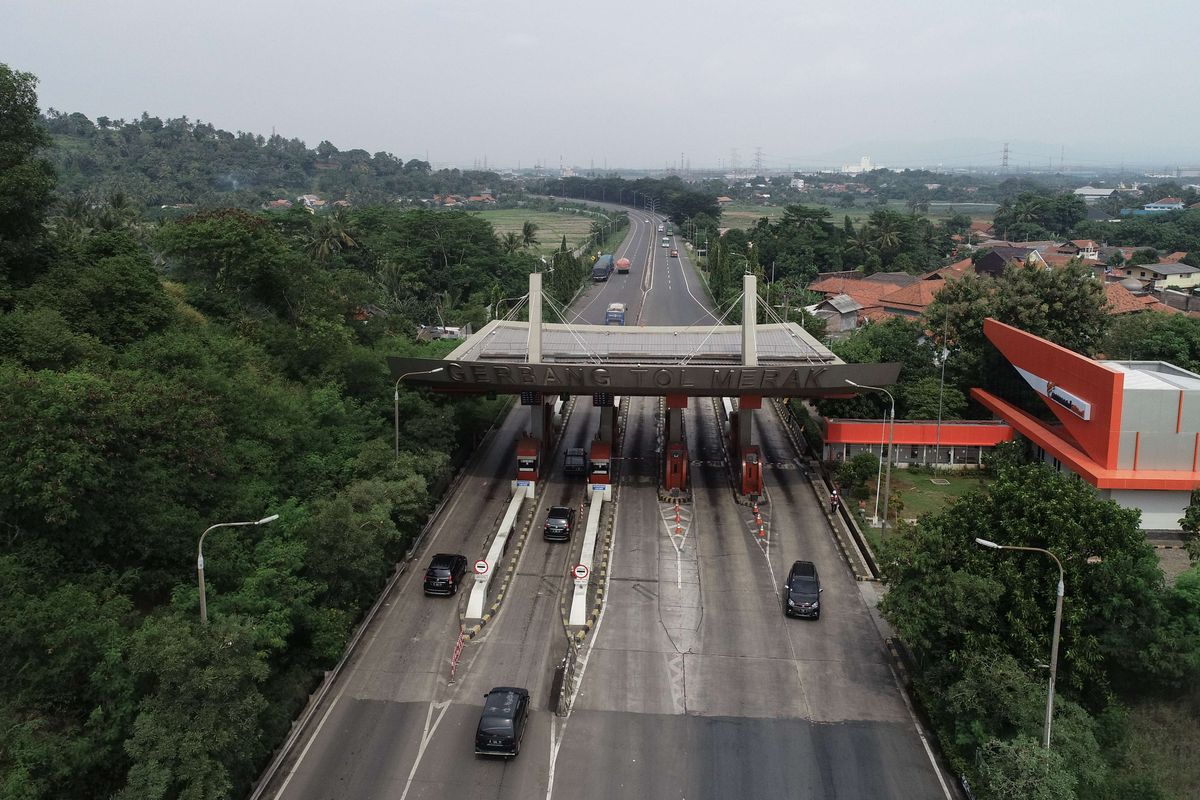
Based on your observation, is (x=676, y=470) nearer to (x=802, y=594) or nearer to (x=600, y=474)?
(x=600, y=474)

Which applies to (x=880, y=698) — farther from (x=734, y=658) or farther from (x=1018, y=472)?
(x=1018, y=472)

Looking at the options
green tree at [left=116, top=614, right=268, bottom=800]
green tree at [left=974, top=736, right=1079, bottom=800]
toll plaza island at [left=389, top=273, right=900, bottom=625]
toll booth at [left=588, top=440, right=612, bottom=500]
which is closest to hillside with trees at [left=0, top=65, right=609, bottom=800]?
green tree at [left=116, top=614, right=268, bottom=800]

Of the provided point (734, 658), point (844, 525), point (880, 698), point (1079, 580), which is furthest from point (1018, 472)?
point (844, 525)

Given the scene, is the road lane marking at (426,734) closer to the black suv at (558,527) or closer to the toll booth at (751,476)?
the black suv at (558,527)

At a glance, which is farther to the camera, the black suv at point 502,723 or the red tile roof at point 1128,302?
the red tile roof at point 1128,302

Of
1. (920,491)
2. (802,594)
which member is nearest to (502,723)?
(802,594)

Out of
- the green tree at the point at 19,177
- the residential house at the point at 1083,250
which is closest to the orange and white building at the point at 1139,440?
the green tree at the point at 19,177

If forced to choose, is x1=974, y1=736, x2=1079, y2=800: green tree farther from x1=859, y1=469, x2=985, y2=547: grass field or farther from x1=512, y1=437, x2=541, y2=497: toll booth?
x1=512, y1=437, x2=541, y2=497: toll booth
